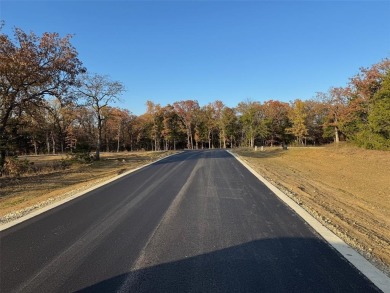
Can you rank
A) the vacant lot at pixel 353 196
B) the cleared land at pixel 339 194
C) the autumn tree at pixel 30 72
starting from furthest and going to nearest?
1. the autumn tree at pixel 30 72
2. the cleared land at pixel 339 194
3. the vacant lot at pixel 353 196

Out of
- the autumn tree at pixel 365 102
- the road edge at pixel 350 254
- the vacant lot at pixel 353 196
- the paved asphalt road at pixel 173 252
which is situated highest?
the autumn tree at pixel 365 102

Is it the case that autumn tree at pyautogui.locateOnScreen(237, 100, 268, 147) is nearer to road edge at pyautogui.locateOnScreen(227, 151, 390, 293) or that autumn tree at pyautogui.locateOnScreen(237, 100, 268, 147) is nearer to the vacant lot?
the vacant lot

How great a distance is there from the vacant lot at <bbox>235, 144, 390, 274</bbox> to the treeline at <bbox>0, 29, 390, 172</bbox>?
874cm

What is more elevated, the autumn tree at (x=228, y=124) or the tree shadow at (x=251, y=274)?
the autumn tree at (x=228, y=124)

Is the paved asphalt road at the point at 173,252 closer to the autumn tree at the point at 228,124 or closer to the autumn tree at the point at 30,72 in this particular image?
the autumn tree at the point at 30,72

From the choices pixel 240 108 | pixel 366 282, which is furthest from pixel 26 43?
pixel 240 108

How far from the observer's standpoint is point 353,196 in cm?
1406

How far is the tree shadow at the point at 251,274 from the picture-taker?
3844 mm

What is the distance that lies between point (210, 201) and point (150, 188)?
3.25m

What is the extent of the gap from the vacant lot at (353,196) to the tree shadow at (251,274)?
0.78 m

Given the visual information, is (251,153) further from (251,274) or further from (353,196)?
(251,274)

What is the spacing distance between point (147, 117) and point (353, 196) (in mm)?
71900

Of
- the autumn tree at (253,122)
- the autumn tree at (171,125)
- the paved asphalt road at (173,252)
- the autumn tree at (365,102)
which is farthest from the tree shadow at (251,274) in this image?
the autumn tree at (171,125)

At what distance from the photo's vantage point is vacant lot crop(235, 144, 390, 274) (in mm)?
6031
